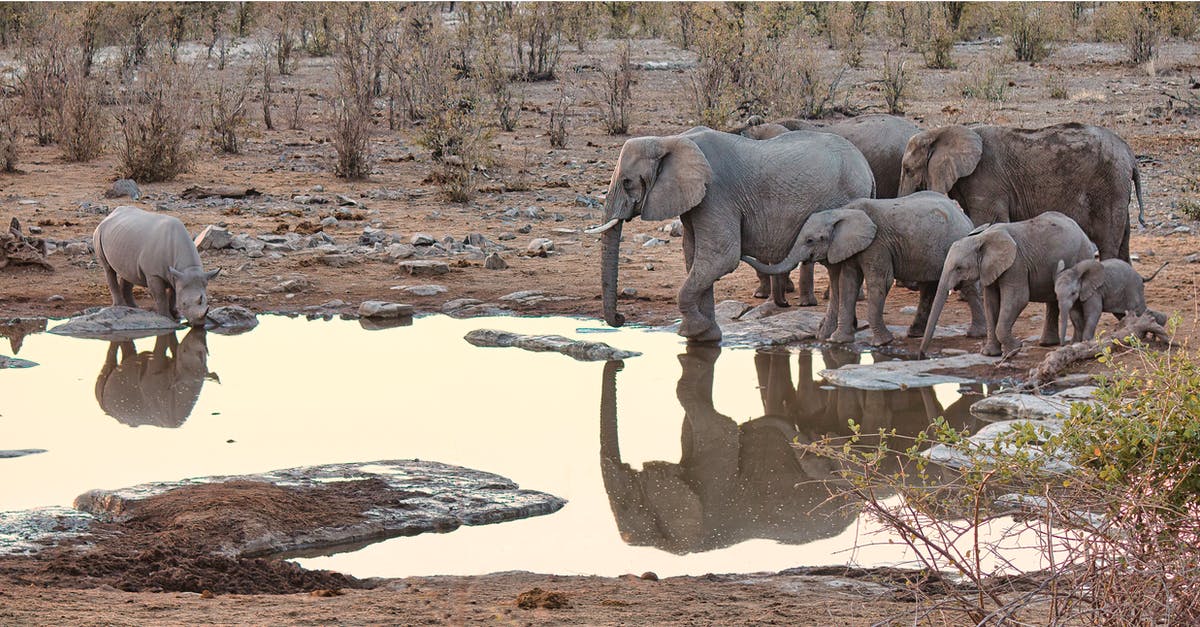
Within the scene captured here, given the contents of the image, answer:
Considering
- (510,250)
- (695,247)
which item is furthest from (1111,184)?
(510,250)

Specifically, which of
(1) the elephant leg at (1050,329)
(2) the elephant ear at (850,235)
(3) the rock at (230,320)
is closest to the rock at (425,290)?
(3) the rock at (230,320)

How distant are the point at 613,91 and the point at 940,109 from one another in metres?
5.75

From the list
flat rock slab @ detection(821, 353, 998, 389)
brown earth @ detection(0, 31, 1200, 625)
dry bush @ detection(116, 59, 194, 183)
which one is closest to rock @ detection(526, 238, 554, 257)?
brown earth @ detection(0, 31, 1200, 625)

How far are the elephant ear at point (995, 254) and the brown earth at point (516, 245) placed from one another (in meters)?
0.63

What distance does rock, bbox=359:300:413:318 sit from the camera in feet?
39.1

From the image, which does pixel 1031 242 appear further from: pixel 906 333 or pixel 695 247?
pixel 695 247

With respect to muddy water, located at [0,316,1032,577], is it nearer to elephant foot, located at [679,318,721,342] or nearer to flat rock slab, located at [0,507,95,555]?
elephant foot, located at [679,318,721,342]

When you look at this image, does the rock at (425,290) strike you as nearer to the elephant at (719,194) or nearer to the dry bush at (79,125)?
the elephant at (719,194)

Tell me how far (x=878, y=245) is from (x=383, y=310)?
4.25 m

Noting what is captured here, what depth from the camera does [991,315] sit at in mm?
9922

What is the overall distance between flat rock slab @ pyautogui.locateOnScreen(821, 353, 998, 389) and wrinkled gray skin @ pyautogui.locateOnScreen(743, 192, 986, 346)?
33.1 inches

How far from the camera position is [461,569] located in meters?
5.83

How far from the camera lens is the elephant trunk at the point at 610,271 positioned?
10.8 meters

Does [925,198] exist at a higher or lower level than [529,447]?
higher
